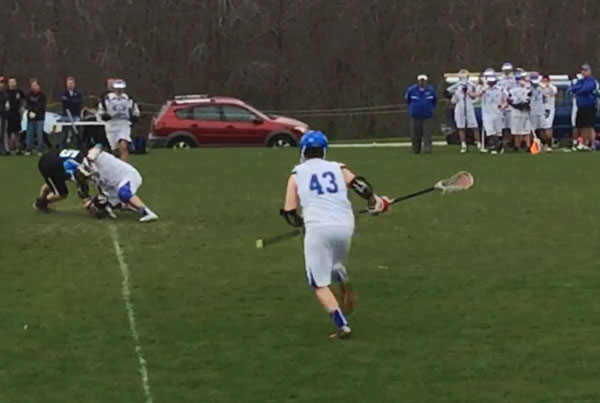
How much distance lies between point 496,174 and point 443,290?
1125 cm

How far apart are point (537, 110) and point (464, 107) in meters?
1.68

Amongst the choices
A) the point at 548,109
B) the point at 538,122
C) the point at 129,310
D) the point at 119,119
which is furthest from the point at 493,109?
the point at 129,310

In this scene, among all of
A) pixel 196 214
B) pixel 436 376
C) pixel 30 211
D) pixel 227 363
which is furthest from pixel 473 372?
pixel 30 211

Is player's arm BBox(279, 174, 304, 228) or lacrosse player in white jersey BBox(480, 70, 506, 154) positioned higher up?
player's arm BBox(279, 174, 304, 228)

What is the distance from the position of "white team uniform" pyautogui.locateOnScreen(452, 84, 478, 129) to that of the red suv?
5.97m

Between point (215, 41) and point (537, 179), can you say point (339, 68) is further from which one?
point (537, 179)

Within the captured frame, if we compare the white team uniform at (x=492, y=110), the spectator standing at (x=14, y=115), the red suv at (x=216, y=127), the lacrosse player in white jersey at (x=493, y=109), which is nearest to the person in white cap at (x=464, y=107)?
the lacrosse player in white jersey at (x=493, y=109)

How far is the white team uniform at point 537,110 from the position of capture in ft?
96.4

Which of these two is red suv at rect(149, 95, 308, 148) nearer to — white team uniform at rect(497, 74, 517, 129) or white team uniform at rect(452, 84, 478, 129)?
white team uniform at rect(452, 84, 478, 129)

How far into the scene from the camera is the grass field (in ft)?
28.2

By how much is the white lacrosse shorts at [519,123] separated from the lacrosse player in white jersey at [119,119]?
362 inches

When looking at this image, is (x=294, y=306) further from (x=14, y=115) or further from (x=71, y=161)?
(x=14, y=115)

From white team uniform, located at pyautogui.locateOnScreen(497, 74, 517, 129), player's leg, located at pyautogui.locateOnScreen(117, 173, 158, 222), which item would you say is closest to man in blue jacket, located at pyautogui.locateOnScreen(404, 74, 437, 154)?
white team uniform, located at pyautogui.locateOnScreen(497, 74, 517, 129)

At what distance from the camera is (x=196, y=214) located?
1722cm
